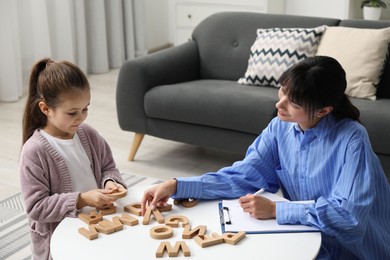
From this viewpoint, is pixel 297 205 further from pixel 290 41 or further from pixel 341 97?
pixel 290 41

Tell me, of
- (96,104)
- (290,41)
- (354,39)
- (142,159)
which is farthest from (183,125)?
(96,104)

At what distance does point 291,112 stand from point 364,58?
1.58 metres

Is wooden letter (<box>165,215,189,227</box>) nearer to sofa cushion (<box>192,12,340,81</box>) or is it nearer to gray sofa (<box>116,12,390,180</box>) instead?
gray sofa (<box>116,12,390,180</box>)

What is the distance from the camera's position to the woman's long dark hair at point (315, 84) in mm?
1524

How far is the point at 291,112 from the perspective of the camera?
1574 mm

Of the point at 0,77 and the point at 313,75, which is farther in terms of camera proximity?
the point at 0,77

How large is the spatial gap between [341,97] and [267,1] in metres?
3.52

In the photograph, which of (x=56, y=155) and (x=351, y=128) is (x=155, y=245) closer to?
(x=56, y=155)

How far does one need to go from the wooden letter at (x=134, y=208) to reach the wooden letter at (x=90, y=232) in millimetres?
128

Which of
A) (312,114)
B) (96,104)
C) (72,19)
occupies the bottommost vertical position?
(96,104)

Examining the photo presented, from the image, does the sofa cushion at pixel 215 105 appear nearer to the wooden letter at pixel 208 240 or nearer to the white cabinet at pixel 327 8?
the wooden letter at pixel 208 240

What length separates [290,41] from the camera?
3.20 metres

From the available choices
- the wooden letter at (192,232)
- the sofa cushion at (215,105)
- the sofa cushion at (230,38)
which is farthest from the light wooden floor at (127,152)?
the wooden letter at (192,232)

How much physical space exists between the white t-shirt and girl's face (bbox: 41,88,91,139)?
4 cm
